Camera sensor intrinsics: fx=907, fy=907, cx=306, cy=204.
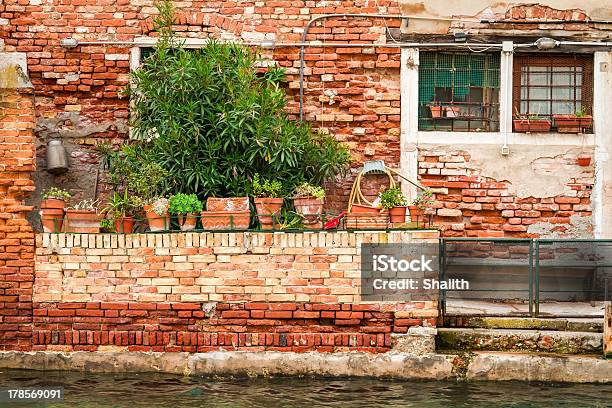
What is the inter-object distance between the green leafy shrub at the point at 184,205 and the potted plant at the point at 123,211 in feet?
1.64

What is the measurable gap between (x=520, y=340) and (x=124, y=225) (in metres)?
4.65

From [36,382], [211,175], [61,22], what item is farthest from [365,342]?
[61,22]

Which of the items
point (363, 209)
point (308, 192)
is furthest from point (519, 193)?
point (308, 192)

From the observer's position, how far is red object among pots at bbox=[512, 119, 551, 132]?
39.2 ft

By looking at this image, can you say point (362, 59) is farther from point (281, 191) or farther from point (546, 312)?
point (546, 312)

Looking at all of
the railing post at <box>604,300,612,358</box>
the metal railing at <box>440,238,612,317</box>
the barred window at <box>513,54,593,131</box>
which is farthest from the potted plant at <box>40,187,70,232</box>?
the railing post at <box>604,300,612,358</box>

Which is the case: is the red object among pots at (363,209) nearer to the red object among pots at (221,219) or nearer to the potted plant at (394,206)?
the potted plant at (394,206)

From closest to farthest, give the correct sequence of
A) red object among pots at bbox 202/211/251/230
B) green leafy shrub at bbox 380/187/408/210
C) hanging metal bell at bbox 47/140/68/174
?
red object among pots at bbox 202/211/251/230
green leafy shrub at bbox 380/187/408/210
hanging metal bell at bbox 47/140/68/174

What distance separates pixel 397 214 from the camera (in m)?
10.5

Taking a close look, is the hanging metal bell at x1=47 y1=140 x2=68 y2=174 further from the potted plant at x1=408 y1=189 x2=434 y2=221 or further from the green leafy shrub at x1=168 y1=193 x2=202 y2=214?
the potted plant at x1=408 y1=189 x2=434 y2=221

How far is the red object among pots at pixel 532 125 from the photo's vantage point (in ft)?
39.2

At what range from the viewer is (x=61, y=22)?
1205 centimetres

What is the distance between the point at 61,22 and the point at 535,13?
6.29 meters

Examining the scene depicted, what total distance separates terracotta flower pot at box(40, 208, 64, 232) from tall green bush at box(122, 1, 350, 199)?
1304 millimetres
